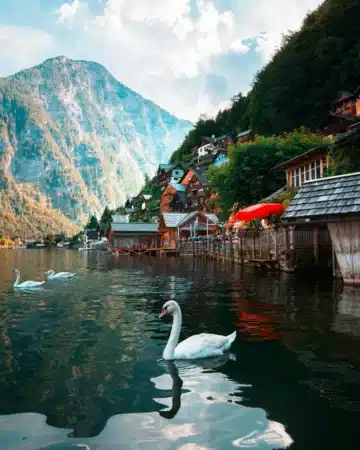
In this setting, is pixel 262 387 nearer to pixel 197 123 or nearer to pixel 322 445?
pixel 322 445

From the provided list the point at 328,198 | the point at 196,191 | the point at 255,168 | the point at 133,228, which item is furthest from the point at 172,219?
the point at 328,198

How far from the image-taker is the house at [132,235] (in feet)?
279

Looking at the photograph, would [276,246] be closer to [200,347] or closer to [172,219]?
[200,347]

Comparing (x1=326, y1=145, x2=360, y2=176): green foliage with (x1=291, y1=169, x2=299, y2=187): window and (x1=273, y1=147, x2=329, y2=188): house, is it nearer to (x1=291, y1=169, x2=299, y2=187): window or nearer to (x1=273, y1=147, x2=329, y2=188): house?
(x1=273, y1=147, x2=329, y2=188): house

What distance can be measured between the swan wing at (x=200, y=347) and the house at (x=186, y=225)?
5264cm

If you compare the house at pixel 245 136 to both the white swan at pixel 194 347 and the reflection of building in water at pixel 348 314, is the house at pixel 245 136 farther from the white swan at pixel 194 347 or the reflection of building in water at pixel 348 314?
the white swan at pixel 194 347

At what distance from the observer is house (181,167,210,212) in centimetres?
8206

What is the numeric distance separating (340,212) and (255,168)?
26.2m

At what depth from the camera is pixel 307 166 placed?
35344 mm

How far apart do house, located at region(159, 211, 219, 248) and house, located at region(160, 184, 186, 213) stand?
16073 mm

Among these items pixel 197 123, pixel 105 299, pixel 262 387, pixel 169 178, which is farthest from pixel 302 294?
pixel 197 123

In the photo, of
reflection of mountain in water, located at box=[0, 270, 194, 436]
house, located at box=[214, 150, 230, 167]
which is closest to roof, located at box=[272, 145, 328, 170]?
reflection of mountain in water, located at box=[0, 270, 194, 436]

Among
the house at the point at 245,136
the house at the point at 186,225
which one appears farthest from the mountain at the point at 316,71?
the house at the point at 186,225

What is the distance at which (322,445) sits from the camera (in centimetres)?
461
